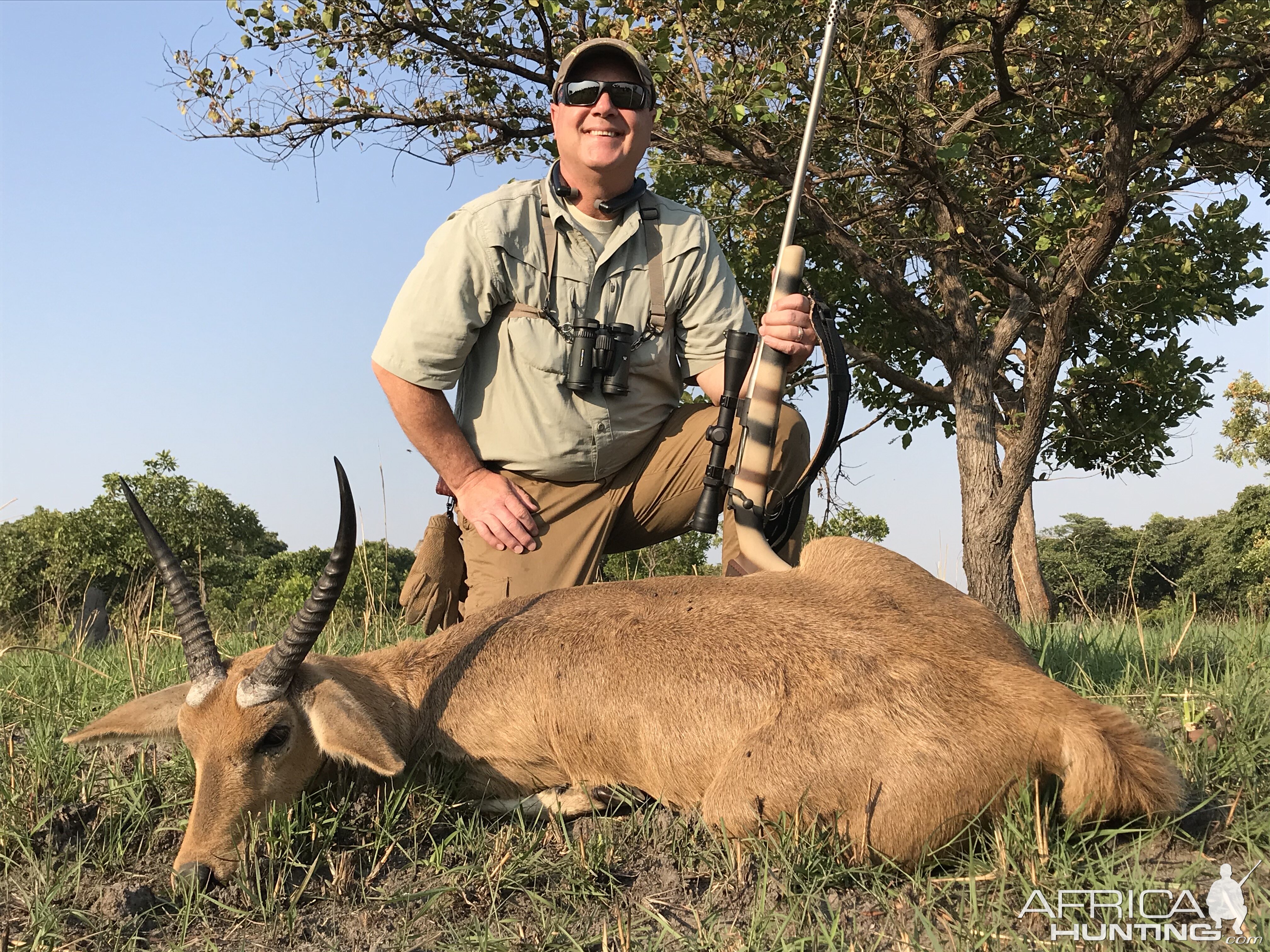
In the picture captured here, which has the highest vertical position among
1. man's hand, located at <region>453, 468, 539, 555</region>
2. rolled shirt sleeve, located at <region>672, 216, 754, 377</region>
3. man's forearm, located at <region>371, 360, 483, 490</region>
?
rolled shirt sleeve, located at <region>672, 216, 754, 377</region>

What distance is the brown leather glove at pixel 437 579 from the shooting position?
17.3 feet

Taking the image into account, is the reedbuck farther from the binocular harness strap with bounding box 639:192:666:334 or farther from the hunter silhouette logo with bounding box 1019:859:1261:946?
the binocular harness strap with bounding box 639:192:666:334

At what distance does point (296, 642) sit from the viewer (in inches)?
135

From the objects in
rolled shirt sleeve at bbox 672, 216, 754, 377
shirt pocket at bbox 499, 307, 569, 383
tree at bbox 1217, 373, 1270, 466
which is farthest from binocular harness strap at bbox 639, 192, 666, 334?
tree at bbox 1217, 373, 1270, 466

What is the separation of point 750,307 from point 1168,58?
6669 millimetres

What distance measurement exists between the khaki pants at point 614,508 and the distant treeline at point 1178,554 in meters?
16.4

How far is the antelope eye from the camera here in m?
3.44

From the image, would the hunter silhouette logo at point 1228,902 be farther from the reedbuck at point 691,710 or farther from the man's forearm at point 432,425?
the man's forearm at point 432,425

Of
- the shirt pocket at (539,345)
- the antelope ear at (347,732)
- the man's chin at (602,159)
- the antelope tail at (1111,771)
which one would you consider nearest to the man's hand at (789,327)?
the shirt pocket at (539,345)

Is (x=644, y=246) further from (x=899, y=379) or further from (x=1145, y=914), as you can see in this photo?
(x=899, y=379)

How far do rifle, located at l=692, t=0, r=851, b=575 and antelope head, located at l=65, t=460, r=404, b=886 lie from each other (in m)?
2.00

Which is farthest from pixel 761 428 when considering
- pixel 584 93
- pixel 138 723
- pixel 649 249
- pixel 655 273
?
pixel 138 723

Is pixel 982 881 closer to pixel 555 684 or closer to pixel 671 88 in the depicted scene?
pixel 555 684

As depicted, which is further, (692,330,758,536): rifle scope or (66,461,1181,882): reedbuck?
(692,330,758,536): rifle scope
